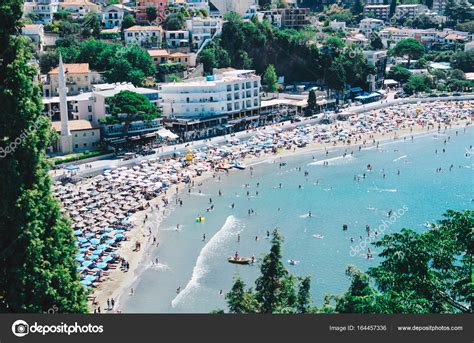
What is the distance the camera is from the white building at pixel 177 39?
76.0 meters

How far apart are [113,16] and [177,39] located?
10.3 meters

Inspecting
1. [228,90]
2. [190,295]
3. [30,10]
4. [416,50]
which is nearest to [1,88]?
[190,295]

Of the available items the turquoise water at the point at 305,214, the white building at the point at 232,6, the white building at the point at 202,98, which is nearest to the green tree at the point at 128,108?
the white building at the point at 202,98

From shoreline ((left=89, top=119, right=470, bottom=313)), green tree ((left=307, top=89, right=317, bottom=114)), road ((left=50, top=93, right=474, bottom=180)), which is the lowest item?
shoreline ((left=89, top=119, right=470, bottom=313))

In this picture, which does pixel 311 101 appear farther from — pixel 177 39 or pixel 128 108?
pixel 128 108

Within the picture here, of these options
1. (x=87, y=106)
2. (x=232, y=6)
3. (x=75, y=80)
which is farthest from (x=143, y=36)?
(x=232, y=6)

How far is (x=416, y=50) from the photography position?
10319cm

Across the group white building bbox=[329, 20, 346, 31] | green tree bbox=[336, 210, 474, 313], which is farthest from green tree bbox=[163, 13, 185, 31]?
green tree bbox=[336, 210, 474, 313]

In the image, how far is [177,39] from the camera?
250ft

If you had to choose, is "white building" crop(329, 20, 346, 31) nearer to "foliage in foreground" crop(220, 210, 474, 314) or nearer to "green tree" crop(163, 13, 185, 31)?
"green tree" crop(163, 13, 185, 31)

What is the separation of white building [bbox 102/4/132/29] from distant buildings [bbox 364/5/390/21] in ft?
221

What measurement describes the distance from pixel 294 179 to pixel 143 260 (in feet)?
67.1

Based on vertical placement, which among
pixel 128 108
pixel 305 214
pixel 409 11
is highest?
pixel 409 11

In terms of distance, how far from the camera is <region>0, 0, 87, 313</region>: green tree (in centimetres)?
1014
